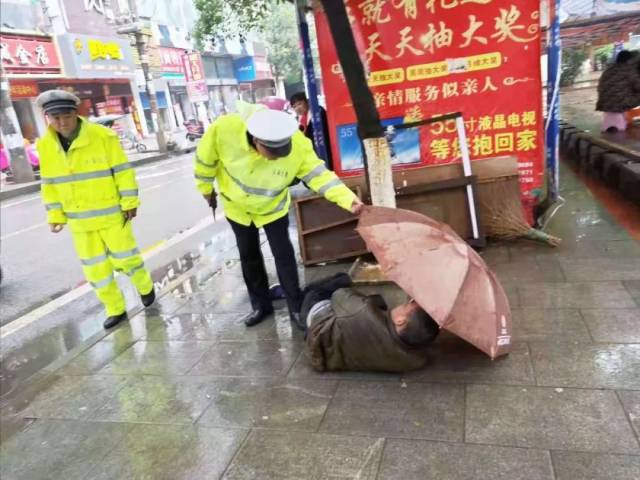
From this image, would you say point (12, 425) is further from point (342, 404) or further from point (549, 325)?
point (549, 325)

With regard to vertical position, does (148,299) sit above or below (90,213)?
below

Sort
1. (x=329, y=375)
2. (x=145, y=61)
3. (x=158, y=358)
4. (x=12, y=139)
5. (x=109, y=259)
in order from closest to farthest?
(x=329, y=375) < (x=158, y=358) < (x=109, y=259) < (x=12, y=139) < (x=145, y=61)

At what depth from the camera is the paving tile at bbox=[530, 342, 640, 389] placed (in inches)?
101

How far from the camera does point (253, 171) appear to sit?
128 inches

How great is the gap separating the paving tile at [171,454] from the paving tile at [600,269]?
2.79m

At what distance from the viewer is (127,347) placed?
3744 millimetres

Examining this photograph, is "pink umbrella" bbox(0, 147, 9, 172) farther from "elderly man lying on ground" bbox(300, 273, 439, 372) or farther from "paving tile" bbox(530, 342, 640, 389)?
"paving tile" bbox(530, 342, 640, 389)

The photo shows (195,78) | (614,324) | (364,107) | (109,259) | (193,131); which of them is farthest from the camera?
(195,78)

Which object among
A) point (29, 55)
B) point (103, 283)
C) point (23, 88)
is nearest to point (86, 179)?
point (103, 283)

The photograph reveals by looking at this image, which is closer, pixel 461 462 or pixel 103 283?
pixel 461 462

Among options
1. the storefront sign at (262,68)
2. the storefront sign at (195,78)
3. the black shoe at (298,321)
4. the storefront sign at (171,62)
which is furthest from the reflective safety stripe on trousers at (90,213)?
the storefront sign at (262,68)

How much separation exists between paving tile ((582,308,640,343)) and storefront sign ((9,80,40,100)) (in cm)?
2041

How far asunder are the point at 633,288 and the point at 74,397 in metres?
3.76

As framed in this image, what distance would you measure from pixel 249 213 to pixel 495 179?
239cm
